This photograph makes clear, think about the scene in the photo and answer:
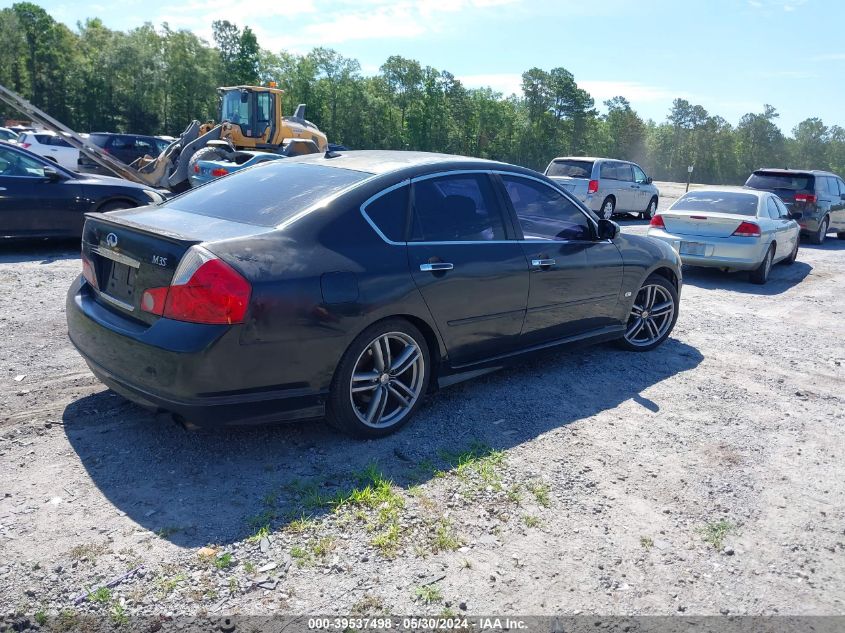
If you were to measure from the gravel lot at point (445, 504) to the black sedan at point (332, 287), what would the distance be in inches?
15.6

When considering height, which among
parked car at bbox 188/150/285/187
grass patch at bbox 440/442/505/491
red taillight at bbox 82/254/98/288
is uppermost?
parked car at bbox 188/150/285/187

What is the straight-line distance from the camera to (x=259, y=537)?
10.2 feet

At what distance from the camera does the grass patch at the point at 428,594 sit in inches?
109

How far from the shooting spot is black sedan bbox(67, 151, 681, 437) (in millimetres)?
3412

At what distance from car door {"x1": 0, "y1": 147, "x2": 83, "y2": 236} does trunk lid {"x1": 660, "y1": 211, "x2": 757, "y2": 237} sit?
907cm

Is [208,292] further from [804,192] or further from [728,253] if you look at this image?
[804,192]

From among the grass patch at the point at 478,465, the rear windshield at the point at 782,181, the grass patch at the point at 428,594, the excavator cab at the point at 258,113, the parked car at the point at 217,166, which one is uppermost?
the excavator cab at the point at 258,113

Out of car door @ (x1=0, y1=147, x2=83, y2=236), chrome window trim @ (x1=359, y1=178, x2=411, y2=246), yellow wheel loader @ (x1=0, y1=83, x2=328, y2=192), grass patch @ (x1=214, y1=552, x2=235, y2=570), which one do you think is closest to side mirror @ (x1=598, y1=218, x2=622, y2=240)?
chrome window trim @ (x1=359, y1=178, x2=411, y2=246)

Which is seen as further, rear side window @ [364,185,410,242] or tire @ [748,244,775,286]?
tire @ [748,244,775,286]

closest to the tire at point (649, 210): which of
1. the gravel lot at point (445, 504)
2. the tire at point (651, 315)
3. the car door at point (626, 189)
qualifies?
the car door at point (626, 189)

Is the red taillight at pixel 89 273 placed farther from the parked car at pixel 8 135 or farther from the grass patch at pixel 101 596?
the parked car at pixel 8 135

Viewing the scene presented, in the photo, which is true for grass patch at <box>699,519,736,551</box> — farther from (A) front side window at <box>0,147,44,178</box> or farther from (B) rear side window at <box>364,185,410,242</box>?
(A) front side window at <box>0,147,44,178</box>

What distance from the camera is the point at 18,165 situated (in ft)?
30.5

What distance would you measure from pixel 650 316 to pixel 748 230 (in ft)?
16.7
